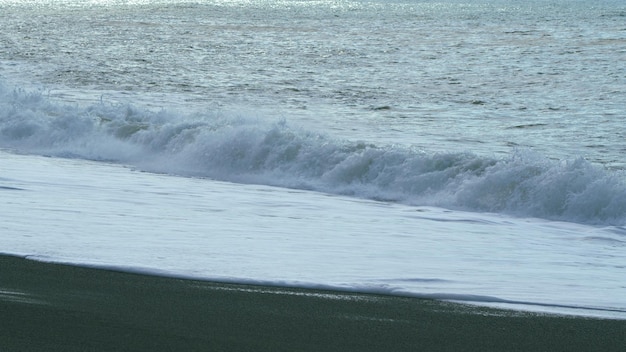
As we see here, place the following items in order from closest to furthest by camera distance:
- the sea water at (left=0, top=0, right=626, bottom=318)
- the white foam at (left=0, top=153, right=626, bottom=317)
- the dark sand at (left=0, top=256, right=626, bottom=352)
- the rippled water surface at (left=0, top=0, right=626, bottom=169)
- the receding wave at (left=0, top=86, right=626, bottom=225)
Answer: the dark sand at (left=0, top=256, right=626, bottom=352) < the white foam at (left=0, top=153, right=626, bottom=317) < the sea water at (left=0, top=0, right=626, bottom=318) < the receding wave at (left=0, top=86, right=626, bottom=225) < the rippled water surface at (left=0, top=0, right=626, bottom=169)

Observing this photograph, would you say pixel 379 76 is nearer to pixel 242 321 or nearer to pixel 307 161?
pixel 307 161

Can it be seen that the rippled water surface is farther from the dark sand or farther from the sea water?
the dark sand

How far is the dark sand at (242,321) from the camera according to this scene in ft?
17.9

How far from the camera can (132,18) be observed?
58844 millimetres

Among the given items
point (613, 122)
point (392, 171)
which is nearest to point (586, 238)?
point (392, 171)

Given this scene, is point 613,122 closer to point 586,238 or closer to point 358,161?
point 358,161

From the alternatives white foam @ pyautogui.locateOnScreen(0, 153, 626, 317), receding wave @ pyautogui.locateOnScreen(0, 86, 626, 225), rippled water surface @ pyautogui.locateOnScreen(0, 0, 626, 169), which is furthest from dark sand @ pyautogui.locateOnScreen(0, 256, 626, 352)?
rippled water surface @ pyautogui.locateOnScreen(0, 0, 626, 169)

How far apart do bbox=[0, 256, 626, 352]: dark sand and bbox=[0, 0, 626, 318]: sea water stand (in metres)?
0.42

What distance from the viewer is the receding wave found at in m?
11.4

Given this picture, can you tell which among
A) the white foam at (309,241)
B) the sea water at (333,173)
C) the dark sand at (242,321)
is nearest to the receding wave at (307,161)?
the sea water at (333,173)

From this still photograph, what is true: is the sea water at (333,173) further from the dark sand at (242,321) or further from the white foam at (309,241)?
the dark sand at (242,321)

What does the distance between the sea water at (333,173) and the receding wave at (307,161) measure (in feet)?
0.11

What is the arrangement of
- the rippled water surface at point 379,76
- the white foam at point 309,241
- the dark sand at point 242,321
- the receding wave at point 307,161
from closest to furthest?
the dark sand at point 242,321, the white foam at point 309,241, the receding wave at point 307,161, the rippled water surface at point 379,76

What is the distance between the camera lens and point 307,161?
44.9 ft
